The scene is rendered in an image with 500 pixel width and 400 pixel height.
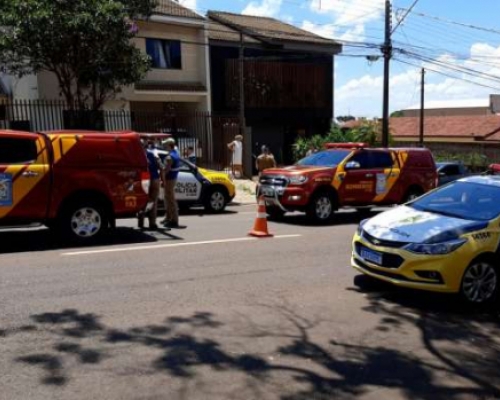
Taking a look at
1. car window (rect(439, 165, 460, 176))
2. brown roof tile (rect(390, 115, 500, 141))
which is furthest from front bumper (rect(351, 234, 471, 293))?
brown roof tile (rect(390, 115, 500, 141))

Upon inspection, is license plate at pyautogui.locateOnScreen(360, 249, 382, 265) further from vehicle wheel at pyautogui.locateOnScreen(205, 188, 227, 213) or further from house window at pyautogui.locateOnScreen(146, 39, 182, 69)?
house window at pyautogui.locateOnScreen(146, 39, 182, 69)

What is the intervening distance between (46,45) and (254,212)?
28.4ft

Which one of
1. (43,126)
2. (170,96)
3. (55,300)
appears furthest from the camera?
(170,96)

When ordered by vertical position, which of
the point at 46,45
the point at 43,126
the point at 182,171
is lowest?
the point at 182,171

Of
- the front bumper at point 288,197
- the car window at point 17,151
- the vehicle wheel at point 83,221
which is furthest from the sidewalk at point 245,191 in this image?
the car window at point 17,151

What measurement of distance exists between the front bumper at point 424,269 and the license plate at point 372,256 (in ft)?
0.21

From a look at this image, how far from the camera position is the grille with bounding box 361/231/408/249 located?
6.69 metres

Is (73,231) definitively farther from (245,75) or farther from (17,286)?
(245,75)

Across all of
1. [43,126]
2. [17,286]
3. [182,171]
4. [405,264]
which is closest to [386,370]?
[405,264]

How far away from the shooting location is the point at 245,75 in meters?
29.5

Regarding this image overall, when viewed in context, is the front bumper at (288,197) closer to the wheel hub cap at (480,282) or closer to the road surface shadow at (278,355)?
the wheel hub cap at (480,282)

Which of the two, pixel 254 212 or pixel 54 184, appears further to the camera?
pixel 254 212

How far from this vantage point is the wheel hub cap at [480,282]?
661cm

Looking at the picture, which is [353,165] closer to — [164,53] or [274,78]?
[164,53]
